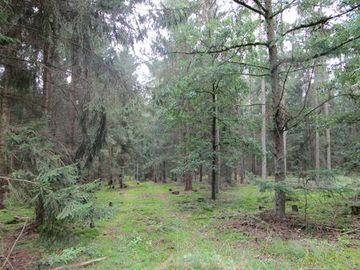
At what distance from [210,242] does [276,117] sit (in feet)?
12.4

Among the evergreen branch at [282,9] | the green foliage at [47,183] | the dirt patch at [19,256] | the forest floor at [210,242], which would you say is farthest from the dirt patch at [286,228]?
the evergreen branch at [282,9]

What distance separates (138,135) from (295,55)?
19184 millimetres

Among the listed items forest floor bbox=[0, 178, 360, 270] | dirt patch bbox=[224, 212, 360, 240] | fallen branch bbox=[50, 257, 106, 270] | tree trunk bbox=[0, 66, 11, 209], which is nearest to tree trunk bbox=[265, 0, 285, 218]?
dirt patch bbox=[224, 212, 360, 240]

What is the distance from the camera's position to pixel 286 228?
23.0ft

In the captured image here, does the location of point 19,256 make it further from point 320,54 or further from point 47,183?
point 320,54

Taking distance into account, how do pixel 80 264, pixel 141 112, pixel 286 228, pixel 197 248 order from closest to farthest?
pixel 80 264 < pixel 197 248 < pixel 286 228 < pixel 141 112

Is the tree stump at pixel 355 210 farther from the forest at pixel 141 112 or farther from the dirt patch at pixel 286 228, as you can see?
the dirt patch at pixel 286 228

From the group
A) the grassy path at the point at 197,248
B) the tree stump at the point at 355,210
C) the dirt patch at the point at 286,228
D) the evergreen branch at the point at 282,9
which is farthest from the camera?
the tree stump at the point at 355,210

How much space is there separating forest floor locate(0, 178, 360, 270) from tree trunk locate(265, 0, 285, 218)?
1.77 ft

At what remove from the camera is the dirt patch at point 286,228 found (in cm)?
644

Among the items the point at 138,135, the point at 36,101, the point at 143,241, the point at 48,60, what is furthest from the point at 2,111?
the point at 138,135

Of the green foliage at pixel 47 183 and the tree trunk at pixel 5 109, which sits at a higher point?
the tree trunk at pixel 5 109

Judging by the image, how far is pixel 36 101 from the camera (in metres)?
7.93

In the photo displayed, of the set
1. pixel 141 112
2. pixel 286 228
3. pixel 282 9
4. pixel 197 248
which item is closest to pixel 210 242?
pixel 197 248
